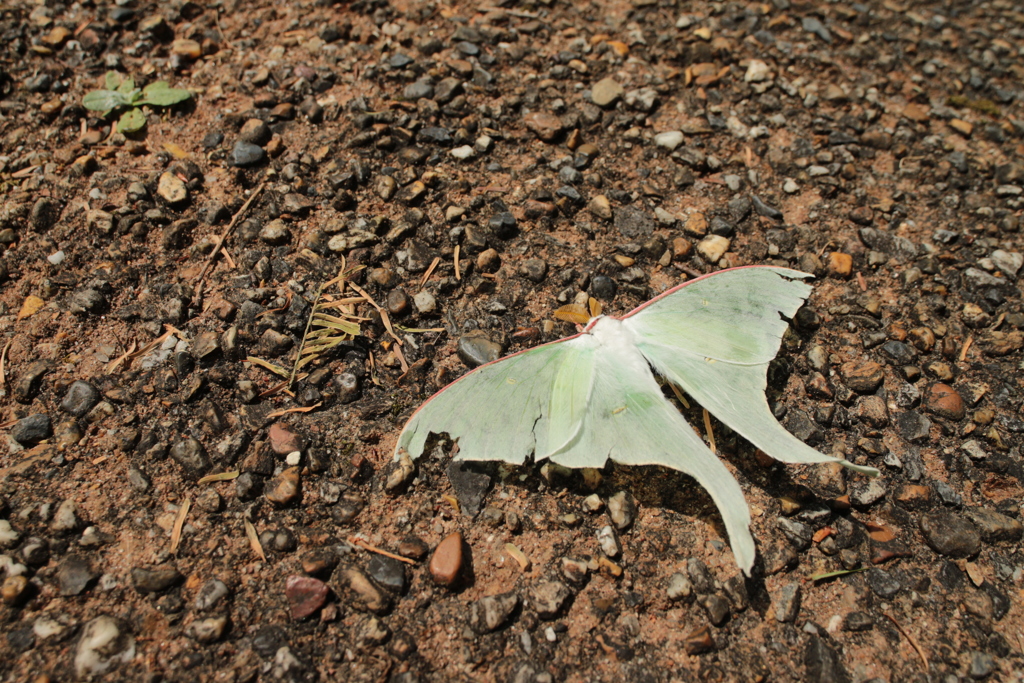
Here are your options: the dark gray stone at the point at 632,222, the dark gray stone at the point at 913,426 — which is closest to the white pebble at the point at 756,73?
the dark gray stone at the point at 632,222

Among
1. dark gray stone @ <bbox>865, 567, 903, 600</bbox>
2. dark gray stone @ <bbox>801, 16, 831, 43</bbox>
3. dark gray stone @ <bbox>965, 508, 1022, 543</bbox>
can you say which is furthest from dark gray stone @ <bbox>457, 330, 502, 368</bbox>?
dark gray stone @ <bbox>801, 16, 831, 43</bbox>

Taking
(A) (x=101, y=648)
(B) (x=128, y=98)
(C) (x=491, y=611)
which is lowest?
(C) (x=491, y=611)

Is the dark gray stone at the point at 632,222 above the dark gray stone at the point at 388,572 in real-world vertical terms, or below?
above

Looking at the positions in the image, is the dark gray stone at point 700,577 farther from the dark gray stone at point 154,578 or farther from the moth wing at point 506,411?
the dark gray stone at point 154,578

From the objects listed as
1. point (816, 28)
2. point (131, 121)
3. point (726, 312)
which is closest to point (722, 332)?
point (726, 312)

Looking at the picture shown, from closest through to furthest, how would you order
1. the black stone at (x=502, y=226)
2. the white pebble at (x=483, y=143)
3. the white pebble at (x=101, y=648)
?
the white pebble at (x=101, y=648) < the black stone at (x=502, y=226) < the white pebble at (x=483, y=143)

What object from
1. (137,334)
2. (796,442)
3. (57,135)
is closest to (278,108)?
(57,135)

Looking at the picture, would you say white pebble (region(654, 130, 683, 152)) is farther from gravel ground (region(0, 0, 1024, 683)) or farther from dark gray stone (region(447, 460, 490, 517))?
dark gray stone (region(447, 460, 490, 517))

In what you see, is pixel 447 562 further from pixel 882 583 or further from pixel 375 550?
pixel 882 583
